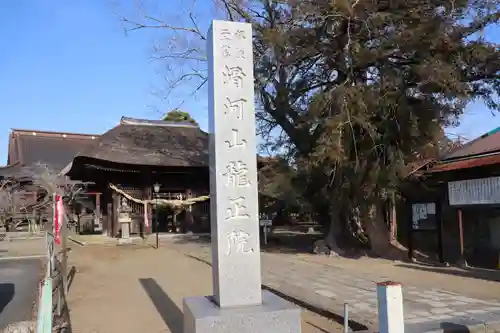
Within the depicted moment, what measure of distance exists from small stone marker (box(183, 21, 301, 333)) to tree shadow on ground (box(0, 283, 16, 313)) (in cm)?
478

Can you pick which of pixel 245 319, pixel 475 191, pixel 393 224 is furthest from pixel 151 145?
pixel 245 319

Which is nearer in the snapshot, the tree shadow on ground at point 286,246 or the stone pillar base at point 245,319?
the stone pillar base at point 245,319

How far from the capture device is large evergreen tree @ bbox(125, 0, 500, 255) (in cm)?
1181

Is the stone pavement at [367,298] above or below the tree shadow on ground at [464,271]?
above

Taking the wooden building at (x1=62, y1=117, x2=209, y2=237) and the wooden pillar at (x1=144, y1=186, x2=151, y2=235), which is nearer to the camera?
the wooden building at (x1=62, y1=117, x2=209, y2=237)

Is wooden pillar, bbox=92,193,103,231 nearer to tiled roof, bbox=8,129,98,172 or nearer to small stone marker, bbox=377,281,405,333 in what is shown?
tiled roof, bbox=8,129,98,172

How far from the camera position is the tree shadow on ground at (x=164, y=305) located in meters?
6.49

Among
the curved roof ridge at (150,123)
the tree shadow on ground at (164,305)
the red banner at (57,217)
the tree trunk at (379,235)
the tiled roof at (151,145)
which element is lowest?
the tree shadow on ground at (164,305)

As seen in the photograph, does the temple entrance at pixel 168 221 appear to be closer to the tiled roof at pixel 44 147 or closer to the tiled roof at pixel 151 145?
the tiled roof at pixel 151 145

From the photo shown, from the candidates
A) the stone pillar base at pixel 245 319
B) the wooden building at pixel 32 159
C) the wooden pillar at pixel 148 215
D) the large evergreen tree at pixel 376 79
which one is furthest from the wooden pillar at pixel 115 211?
the stone pillar base at pixel 245 319

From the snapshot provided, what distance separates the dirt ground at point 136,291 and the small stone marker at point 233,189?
5.47 ft

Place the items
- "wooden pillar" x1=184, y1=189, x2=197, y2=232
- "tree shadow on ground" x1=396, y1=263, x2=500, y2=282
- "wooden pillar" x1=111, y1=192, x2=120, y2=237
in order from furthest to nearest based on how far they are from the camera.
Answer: "wooden pillar" x1=184, y1=189, x2=197, y2=232, "wooden pillar" x1=111, y1=192, x2=120, y2=237, "tree shadow on ground" x1=396, y1=263, x2=500, y2=282

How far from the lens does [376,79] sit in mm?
13188

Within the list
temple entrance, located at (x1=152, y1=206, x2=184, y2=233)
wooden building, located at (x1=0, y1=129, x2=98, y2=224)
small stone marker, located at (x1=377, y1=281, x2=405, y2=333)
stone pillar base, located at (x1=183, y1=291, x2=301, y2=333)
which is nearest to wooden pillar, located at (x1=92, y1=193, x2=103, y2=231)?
wooden building, located at (x1=0, y1=129, x2=98, y2=224)
